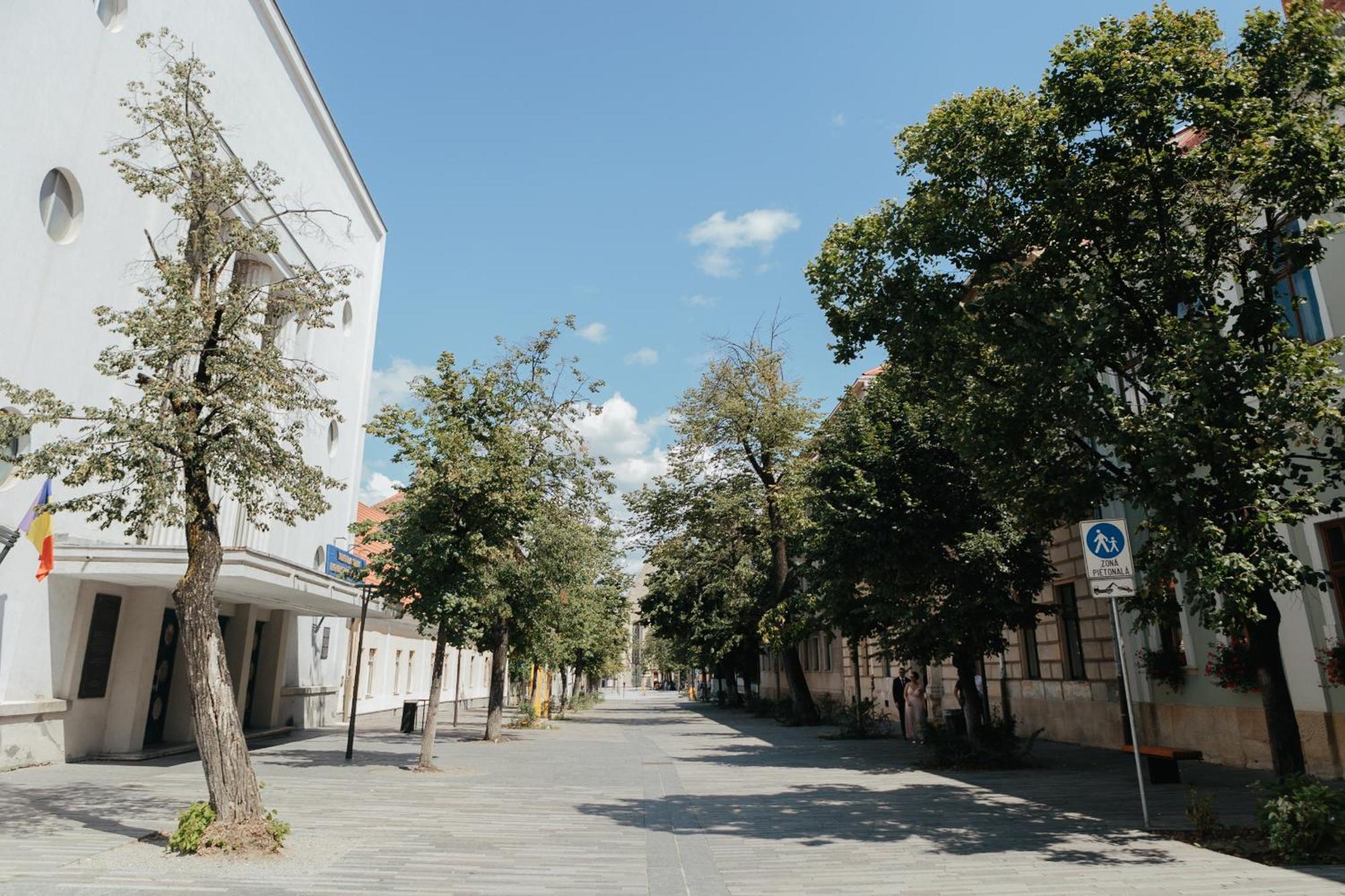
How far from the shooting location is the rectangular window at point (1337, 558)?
11.9m

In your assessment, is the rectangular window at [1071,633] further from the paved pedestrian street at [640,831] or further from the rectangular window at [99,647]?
the rectangular window at [99,647]

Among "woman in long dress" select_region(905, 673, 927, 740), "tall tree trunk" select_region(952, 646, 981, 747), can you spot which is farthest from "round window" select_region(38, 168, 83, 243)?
"woman in long dress" select_region(905, 673, 927, 740)

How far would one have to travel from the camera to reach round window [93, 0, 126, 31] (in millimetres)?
15344

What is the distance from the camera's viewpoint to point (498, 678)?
2327cm

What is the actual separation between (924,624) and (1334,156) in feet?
32.2

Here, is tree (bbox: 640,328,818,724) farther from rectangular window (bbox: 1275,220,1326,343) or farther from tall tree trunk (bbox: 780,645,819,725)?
rectangular window (bbox: 1275,220,1326,343)

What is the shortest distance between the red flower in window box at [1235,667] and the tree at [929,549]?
3.00 meters

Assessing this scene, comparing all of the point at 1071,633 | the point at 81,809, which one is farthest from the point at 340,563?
the point at 1071,633

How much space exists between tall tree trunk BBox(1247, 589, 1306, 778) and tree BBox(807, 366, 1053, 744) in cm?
627

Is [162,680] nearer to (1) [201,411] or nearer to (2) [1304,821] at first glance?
(1) [201,411]

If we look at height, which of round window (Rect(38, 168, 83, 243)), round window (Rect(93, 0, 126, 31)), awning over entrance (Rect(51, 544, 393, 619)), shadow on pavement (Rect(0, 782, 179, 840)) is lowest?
shadow on pavement (Rect(0, 782, 179, 840))

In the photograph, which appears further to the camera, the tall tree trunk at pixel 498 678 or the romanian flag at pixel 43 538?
the tall tree trunk at pixel 498 678

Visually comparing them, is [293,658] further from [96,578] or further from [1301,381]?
[1301,381]

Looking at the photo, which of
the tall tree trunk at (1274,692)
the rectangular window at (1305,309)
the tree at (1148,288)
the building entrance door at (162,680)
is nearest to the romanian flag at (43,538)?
the building entrance door at (162,680)
